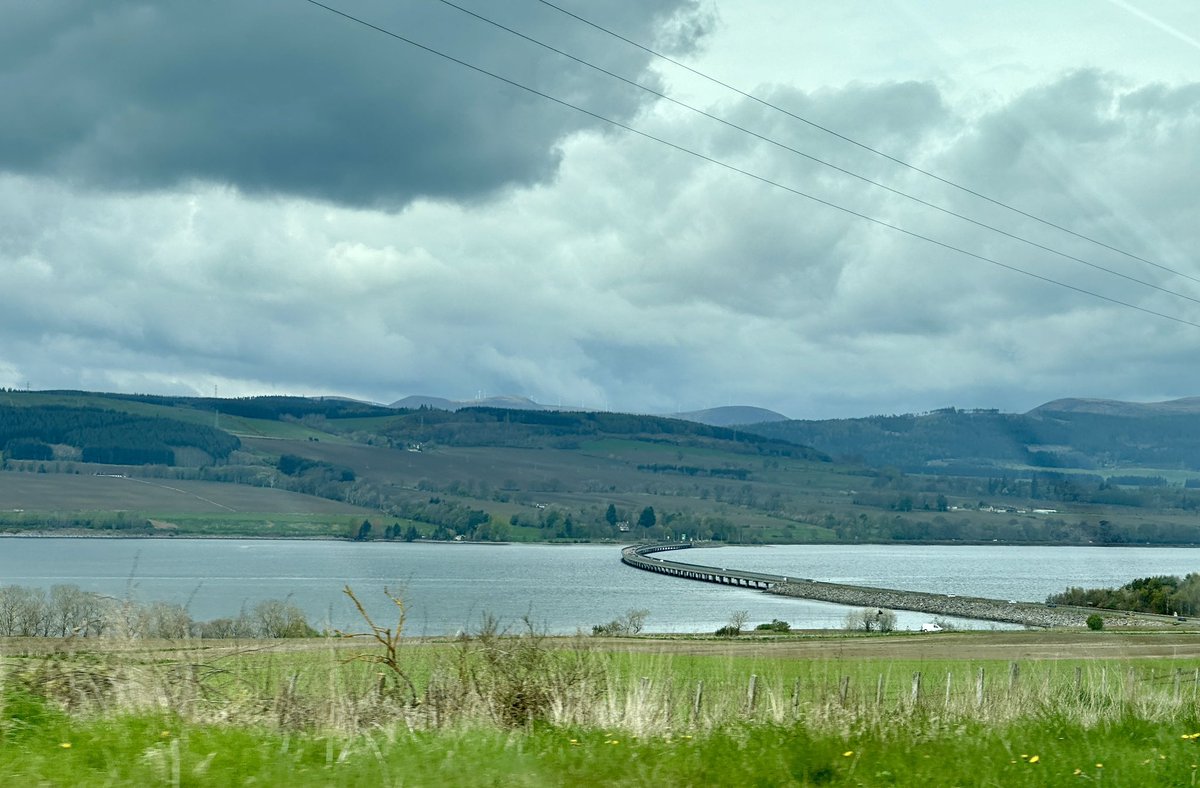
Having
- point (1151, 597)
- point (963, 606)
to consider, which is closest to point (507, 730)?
point (1151, 597)

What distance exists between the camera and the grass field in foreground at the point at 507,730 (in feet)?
28.1

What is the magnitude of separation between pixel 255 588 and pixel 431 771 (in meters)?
113

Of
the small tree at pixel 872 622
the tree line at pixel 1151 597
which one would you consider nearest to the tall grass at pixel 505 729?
the small tree at pixel 872 622

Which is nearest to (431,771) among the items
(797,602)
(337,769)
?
(337,769)

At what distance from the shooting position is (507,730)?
11.6m

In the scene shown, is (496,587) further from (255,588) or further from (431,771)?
(431,771)

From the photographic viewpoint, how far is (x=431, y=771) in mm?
8398

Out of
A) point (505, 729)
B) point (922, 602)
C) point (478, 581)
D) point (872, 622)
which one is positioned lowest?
point (478, 581)

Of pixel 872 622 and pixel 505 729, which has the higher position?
pixel 505 729

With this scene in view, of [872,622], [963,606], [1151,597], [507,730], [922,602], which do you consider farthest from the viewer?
[922,602]

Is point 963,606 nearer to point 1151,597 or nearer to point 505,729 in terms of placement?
point 1151,597

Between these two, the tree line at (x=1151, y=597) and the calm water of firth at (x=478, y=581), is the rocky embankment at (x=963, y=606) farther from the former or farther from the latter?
the calm water of firth at (x=478, y=581)

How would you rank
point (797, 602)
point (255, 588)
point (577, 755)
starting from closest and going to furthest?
point (577, 755), point (255, 588), point (797, 602)

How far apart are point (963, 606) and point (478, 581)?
54058mm
